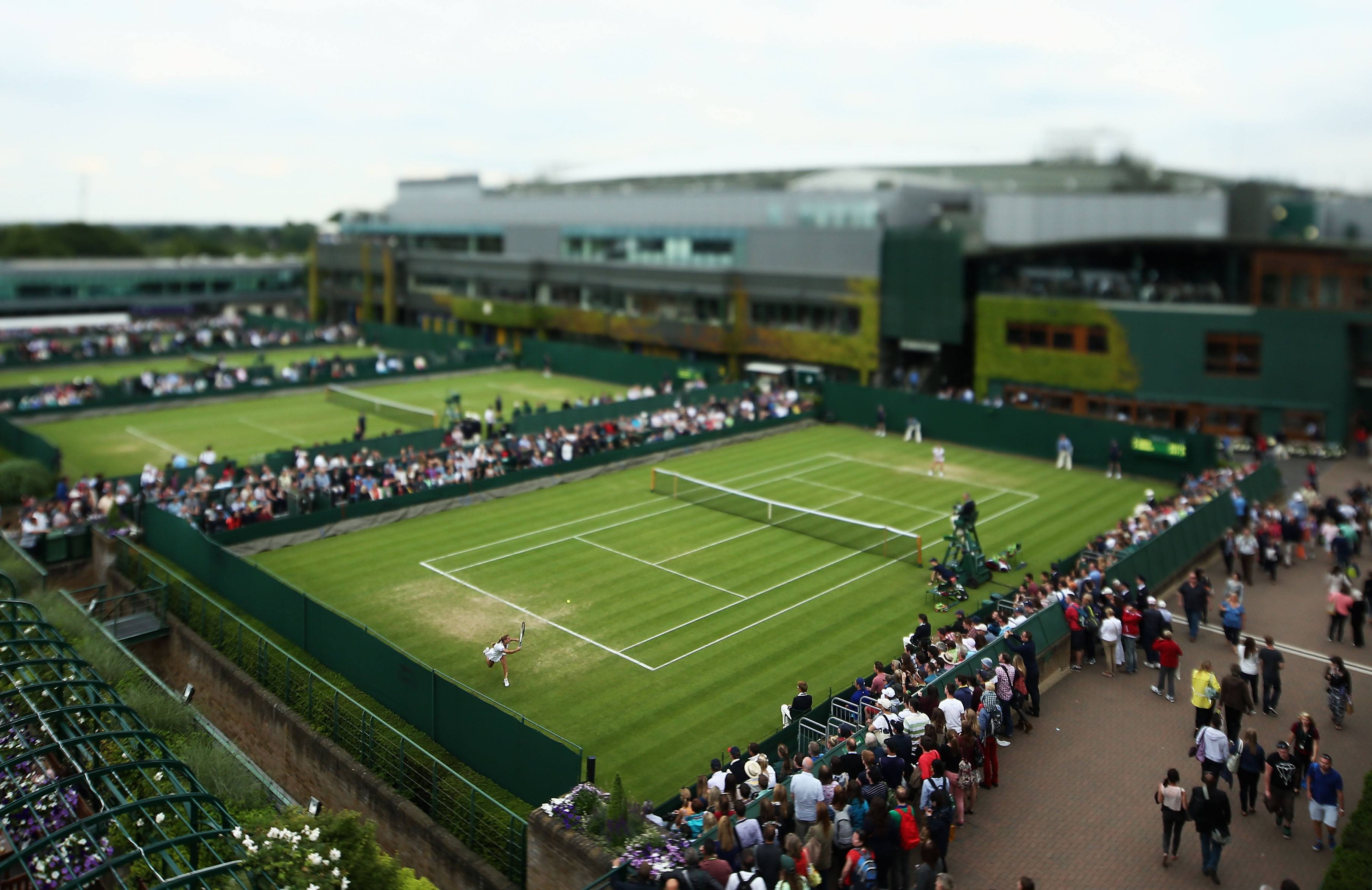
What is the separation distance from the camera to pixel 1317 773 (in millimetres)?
14203

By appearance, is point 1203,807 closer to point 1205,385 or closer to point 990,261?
point 1205,385

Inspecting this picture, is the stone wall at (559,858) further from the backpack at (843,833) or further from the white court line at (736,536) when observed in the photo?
the white court line at (736,536)

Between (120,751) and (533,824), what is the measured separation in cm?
697

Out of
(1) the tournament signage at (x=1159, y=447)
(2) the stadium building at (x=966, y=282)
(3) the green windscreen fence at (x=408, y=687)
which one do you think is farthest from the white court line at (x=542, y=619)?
(2) the stadium building at (x=966, y=282)

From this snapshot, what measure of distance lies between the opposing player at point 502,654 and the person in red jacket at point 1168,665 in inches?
505

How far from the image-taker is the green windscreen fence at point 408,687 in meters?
15.8

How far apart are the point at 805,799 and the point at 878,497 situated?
23.4m

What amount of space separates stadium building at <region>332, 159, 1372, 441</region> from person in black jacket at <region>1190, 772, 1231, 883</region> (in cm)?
3507

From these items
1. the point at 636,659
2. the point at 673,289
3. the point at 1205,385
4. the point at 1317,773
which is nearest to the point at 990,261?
the point at 1205,385

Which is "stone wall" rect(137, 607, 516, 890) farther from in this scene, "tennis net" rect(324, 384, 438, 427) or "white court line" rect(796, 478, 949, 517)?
"tennis net" rect(324, 384, 438, 427)

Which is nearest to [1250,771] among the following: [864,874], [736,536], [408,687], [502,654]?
[864,874]

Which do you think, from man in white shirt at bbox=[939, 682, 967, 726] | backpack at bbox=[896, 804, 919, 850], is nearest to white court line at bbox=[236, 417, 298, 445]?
man in white shirt at bbox=[939, 682, 967, 726]

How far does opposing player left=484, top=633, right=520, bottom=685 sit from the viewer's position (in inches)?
797

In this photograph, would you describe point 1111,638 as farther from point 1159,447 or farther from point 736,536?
point 1159,447
